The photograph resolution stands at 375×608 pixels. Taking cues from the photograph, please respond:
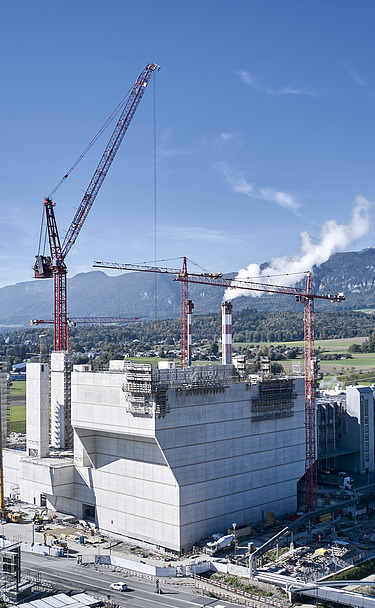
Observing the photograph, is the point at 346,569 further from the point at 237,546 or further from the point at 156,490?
the point at 156,490

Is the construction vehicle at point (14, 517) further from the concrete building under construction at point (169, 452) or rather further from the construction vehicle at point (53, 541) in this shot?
the construction vehicle at point (53, 541)

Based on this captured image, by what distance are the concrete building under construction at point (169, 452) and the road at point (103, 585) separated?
1003 centimetres

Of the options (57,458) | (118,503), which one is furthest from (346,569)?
(57,458)

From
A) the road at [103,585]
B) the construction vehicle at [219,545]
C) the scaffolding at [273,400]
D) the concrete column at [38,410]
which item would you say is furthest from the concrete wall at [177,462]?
the road at [103,585]

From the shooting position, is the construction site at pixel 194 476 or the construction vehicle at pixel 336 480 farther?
the construction vehicle at pixel 336 480

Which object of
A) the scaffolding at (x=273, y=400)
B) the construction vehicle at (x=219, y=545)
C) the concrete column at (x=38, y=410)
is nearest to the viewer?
the construction vehicle at (x=219, y=545)

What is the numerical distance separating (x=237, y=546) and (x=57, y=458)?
32.7m

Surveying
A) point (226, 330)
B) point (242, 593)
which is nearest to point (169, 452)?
point (242, 593)

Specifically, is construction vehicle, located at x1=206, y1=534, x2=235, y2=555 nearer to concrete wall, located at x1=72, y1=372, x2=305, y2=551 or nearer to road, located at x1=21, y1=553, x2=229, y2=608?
concrete wall, located at x1=72, y1=372, x2=305, y2=551

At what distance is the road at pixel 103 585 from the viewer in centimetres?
6438

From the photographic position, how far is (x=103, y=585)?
6838 cm

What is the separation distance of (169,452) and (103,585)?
16.7 m

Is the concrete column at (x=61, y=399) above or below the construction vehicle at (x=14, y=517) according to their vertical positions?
above

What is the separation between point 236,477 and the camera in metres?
86.6
